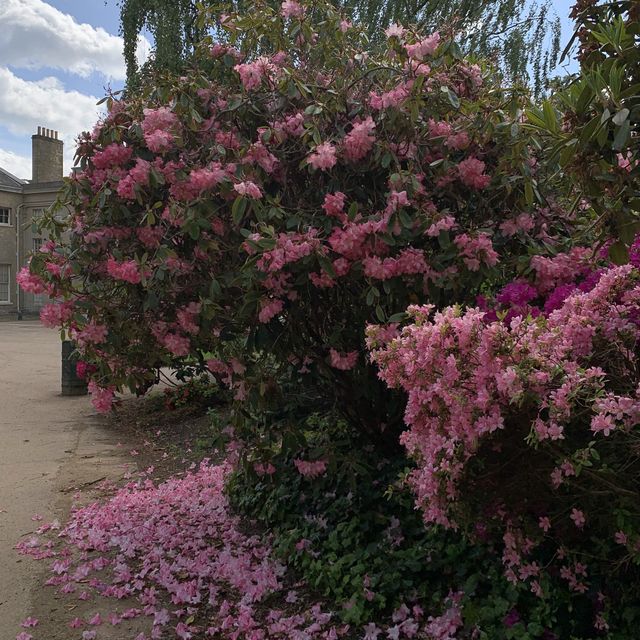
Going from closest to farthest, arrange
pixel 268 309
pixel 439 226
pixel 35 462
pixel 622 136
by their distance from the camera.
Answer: pixel 622 136 < pixel 439 226 < pixel 268 309 < pixel 35 462

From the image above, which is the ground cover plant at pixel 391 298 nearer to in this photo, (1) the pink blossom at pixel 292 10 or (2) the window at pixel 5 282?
(1) the pink blossom at pixel 292 10

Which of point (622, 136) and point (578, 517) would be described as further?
point (578, 517)

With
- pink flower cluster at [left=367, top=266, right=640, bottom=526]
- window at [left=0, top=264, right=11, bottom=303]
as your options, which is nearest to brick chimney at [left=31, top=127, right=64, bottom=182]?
window at [left=0, top=264, right=11, bottom=303]

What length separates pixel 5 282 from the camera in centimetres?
3653

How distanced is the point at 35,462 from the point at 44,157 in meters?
33.4

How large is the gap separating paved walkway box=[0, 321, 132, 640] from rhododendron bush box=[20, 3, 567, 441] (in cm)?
141

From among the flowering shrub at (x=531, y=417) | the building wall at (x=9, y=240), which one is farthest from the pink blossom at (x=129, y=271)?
the building wall at (x=9, y=240)

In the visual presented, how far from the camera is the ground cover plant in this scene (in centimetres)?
231

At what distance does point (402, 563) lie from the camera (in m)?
3.51

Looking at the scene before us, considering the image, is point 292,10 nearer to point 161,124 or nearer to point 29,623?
point 161,124

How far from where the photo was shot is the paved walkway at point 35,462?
4.05 meters

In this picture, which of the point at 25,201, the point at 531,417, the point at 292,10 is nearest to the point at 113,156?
the point at 292,10

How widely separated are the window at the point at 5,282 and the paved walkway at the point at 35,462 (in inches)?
991

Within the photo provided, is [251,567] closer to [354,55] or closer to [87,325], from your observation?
[87,325]
